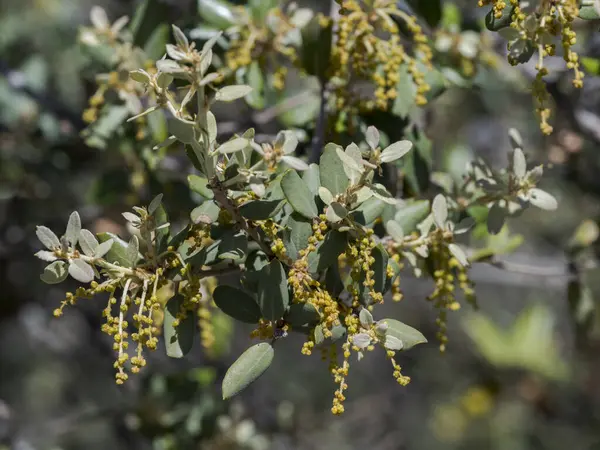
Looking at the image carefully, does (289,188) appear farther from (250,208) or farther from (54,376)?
(54,376)

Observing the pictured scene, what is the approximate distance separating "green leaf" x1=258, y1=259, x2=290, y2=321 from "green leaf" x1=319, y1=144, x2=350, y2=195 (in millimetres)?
→ 131

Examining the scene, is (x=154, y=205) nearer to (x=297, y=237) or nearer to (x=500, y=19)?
(x=297, y=237)

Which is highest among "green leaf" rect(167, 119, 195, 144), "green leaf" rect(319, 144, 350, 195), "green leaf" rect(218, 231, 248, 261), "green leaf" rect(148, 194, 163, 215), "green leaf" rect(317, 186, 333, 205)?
"green leaf" rect(167, 119, 195, 144)

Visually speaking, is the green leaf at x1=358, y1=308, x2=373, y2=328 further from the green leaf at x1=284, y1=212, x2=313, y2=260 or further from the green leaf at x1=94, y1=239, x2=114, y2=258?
the green leaf at x1=94, y1=239, x2=114, y2=258

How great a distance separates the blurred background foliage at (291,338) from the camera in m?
1.80

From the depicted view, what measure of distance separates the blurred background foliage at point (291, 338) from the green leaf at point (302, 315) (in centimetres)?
46

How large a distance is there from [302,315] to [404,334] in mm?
152

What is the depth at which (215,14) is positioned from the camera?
1508 millimetres

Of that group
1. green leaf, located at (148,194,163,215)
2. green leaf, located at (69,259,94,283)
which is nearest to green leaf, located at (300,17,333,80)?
green leaf, located at (148,194,163,215)

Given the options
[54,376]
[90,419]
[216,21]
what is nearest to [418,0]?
[216,21]

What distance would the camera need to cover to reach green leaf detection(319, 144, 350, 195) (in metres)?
1.06

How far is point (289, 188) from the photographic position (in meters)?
1.04

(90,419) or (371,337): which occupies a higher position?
(371,337)

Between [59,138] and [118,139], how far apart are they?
621mm
